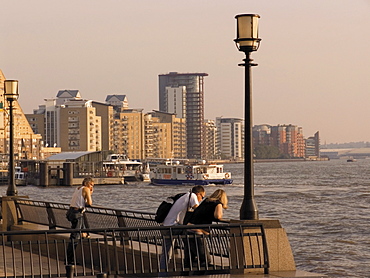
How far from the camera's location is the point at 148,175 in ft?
483

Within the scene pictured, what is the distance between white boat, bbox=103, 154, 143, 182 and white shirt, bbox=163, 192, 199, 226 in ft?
419

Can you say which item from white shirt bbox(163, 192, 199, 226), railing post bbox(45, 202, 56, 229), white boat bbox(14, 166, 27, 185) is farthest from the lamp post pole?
white boat bbox(14, 166, 27, 185)

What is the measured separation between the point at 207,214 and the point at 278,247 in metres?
1.24

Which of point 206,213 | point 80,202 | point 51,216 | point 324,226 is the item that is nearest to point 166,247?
point 206,213

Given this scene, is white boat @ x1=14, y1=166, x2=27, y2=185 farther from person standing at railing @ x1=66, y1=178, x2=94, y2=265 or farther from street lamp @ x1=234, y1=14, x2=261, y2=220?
street lamp @ x1=234, y1=14, x2=261, y2=220

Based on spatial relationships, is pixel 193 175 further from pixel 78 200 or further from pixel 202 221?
pixel 202 221

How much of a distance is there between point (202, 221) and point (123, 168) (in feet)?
473

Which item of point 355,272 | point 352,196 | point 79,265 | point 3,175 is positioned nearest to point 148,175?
point 3,175

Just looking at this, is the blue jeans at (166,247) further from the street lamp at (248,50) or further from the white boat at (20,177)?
the white boat at (20,177)

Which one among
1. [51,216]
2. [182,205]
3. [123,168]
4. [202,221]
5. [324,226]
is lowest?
[324,226]

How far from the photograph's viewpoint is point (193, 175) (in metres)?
121

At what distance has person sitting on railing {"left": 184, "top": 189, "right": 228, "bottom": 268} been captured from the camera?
13.2 m

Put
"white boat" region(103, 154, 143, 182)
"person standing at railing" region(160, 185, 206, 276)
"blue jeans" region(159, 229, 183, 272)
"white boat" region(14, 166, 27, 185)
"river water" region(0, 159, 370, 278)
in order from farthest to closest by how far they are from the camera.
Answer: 1. "white boat" region(103, 154, 143, 182)
2. "white boat" region(14, 166, 27, 185)
3. "river water" region(0, 159, 370, 278)
4. "person standing at railing" region(160, 185, 206, 276)
5. "blue jeans" region(159, 229, 183, 272)

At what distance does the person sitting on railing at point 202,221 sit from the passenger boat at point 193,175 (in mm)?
105434
